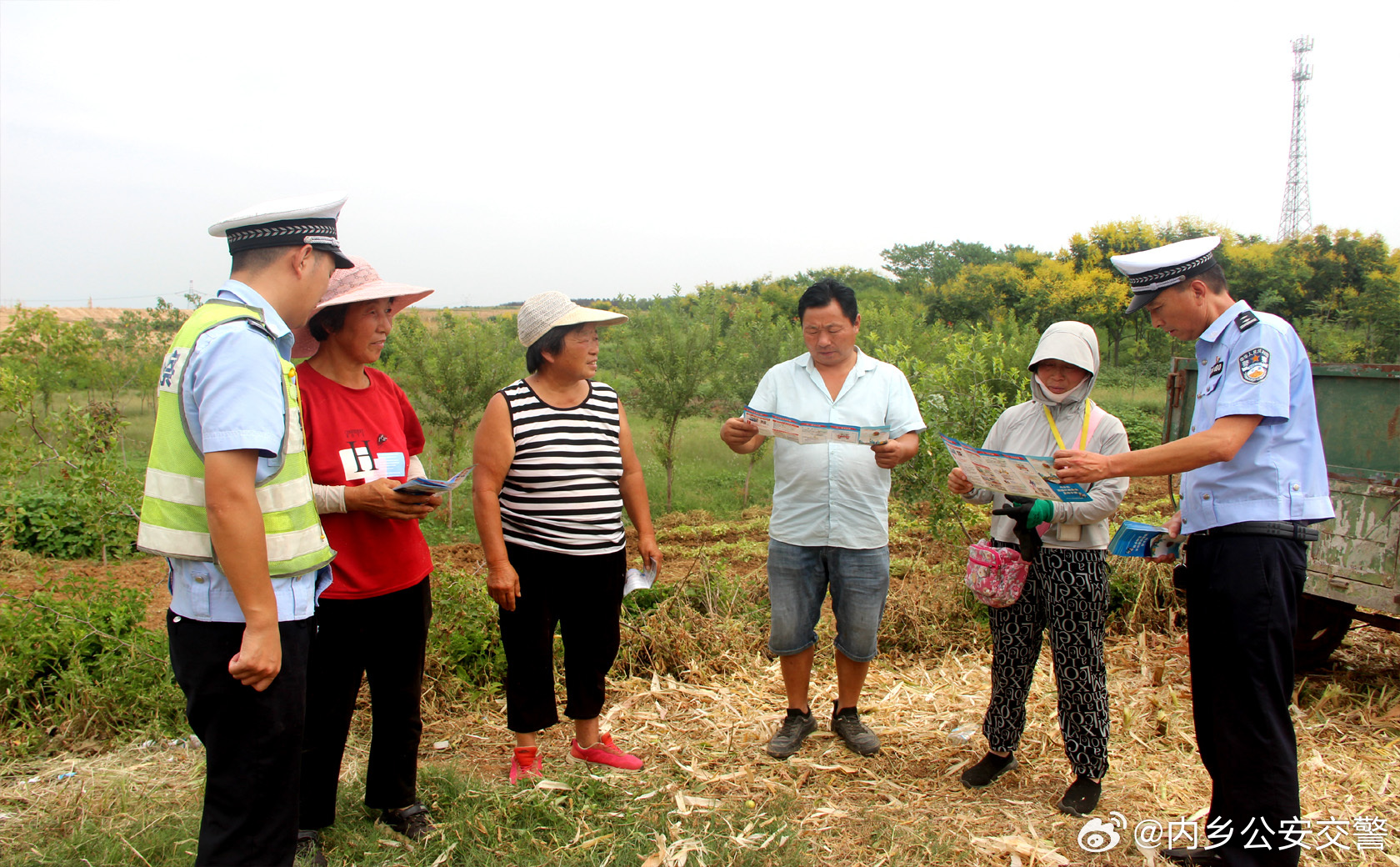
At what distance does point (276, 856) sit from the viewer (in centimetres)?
220

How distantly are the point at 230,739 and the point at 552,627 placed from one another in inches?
63.7

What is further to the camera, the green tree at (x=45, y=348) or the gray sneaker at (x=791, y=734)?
the green tree at (x=45, y=348)

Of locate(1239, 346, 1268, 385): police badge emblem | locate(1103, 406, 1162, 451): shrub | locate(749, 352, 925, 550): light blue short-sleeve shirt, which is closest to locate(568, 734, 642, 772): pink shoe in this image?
locate(749, 352, 925, 550): light blue short-sleeve shirt

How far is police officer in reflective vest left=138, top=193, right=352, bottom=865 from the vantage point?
2.04 meters

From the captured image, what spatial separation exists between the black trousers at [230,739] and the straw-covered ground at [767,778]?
91 cm

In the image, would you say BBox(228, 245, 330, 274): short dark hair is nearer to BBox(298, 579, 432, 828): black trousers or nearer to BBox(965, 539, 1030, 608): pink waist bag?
BBox(298, 579, 432, 828): black trousers

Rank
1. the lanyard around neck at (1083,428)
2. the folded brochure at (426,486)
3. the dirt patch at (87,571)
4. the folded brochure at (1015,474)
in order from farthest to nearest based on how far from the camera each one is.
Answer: the dirt patch at (87,571) → the lanyard around neck at (1083,428) → the folded brochure at (1015,474) → the folded brochure at (426,486)

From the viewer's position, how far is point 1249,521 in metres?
2.79

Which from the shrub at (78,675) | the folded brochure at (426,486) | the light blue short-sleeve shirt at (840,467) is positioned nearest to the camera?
the folded brochure at (426,486)

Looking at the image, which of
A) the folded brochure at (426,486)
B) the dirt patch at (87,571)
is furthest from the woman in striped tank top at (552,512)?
the dirt patch at (87,571)

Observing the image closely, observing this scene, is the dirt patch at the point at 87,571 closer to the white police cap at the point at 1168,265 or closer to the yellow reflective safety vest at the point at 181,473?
the yellow reflective safety vest at the point at 181,473

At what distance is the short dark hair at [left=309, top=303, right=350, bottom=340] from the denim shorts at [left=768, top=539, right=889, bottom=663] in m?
2.06

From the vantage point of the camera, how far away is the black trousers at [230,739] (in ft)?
6.98

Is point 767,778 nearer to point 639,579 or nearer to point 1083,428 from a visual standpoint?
point 639,579
